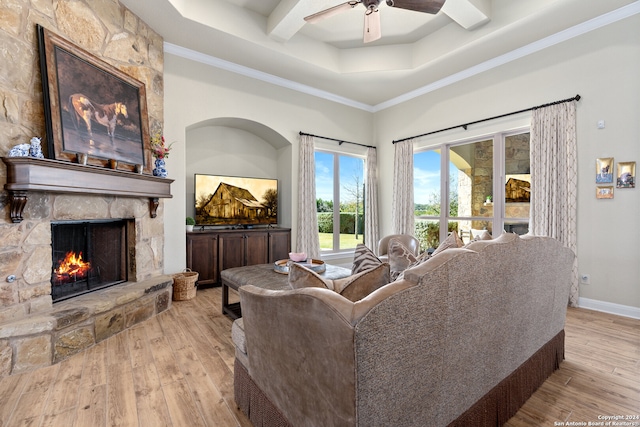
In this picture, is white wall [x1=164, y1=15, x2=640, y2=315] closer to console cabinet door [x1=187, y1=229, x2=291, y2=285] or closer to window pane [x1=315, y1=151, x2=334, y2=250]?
console cabinet door [x1=187, y1=229, x2=291, y2=285]

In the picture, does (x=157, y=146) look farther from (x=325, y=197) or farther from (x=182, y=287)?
(x=325, y=197)

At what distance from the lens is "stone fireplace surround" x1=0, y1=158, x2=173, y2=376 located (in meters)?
2.11

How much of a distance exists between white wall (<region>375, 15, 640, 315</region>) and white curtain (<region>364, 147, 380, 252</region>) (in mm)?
2442

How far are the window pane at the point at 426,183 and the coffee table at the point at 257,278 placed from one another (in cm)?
284

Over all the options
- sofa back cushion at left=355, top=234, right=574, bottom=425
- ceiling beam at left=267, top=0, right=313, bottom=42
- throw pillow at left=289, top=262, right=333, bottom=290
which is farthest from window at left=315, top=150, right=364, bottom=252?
throw pillow at left=289, top=262, right=333, bottom=290

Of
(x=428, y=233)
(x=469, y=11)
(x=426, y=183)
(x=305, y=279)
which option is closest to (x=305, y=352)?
(x=305, y=279)

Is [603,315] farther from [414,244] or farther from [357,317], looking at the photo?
[357,317]

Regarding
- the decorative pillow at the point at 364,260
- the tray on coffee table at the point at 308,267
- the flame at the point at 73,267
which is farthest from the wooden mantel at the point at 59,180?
the decorative pillow at the point at 364,260

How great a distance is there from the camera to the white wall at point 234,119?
3.91 meters

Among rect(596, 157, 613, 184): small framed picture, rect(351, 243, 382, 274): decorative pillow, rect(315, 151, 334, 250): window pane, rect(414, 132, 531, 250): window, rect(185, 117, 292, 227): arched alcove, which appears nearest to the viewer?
rect(351, 243, 382, 274): decorative pillow

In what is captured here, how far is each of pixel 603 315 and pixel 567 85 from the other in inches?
105

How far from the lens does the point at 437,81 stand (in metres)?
4.86

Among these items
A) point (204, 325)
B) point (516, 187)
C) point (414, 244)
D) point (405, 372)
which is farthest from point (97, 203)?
point (516, 187)

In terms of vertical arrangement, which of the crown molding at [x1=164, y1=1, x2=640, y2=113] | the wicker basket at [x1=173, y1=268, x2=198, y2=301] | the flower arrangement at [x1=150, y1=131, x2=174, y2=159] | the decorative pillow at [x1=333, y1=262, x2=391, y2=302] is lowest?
the wicker basket at [x1=173, y1=268, x2=198, y2=301]
